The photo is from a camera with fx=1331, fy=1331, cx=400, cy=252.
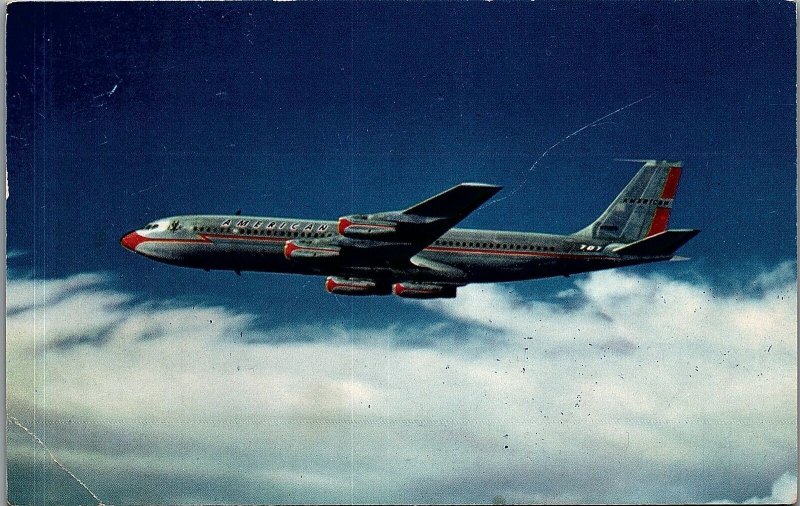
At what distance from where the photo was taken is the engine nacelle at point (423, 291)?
14273 millimetres

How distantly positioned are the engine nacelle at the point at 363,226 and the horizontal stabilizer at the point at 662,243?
2.63 metres

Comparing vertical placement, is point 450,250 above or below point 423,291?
above

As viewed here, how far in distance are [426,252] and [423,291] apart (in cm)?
48

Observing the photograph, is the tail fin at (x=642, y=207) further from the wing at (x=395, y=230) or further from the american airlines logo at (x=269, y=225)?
the american airlines logo at (x=269, y=225)

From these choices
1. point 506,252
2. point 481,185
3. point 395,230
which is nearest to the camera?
point 481,185

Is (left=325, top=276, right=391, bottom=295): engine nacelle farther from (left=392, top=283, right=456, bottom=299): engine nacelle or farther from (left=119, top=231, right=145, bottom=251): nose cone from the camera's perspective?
(left=119, top=231, right=145, bottom=251): nose cone

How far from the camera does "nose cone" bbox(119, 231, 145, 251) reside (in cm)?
1399

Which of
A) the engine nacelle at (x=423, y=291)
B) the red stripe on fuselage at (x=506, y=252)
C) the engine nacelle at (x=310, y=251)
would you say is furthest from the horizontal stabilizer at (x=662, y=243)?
the engine nacelle at (x=310, y=251)

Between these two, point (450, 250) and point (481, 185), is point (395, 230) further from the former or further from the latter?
point (481, 185)

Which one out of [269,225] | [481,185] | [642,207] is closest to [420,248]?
[481,185]

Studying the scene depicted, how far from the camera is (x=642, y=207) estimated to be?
14516mm

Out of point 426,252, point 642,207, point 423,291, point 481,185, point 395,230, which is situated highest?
point 481,185

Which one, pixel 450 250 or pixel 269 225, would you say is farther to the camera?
pixel 269 225

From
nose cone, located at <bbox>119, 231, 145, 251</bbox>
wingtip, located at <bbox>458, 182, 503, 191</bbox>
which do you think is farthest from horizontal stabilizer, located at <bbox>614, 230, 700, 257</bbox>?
nose cone, located at <bbox>119, 231, 145, 251</bbox>
